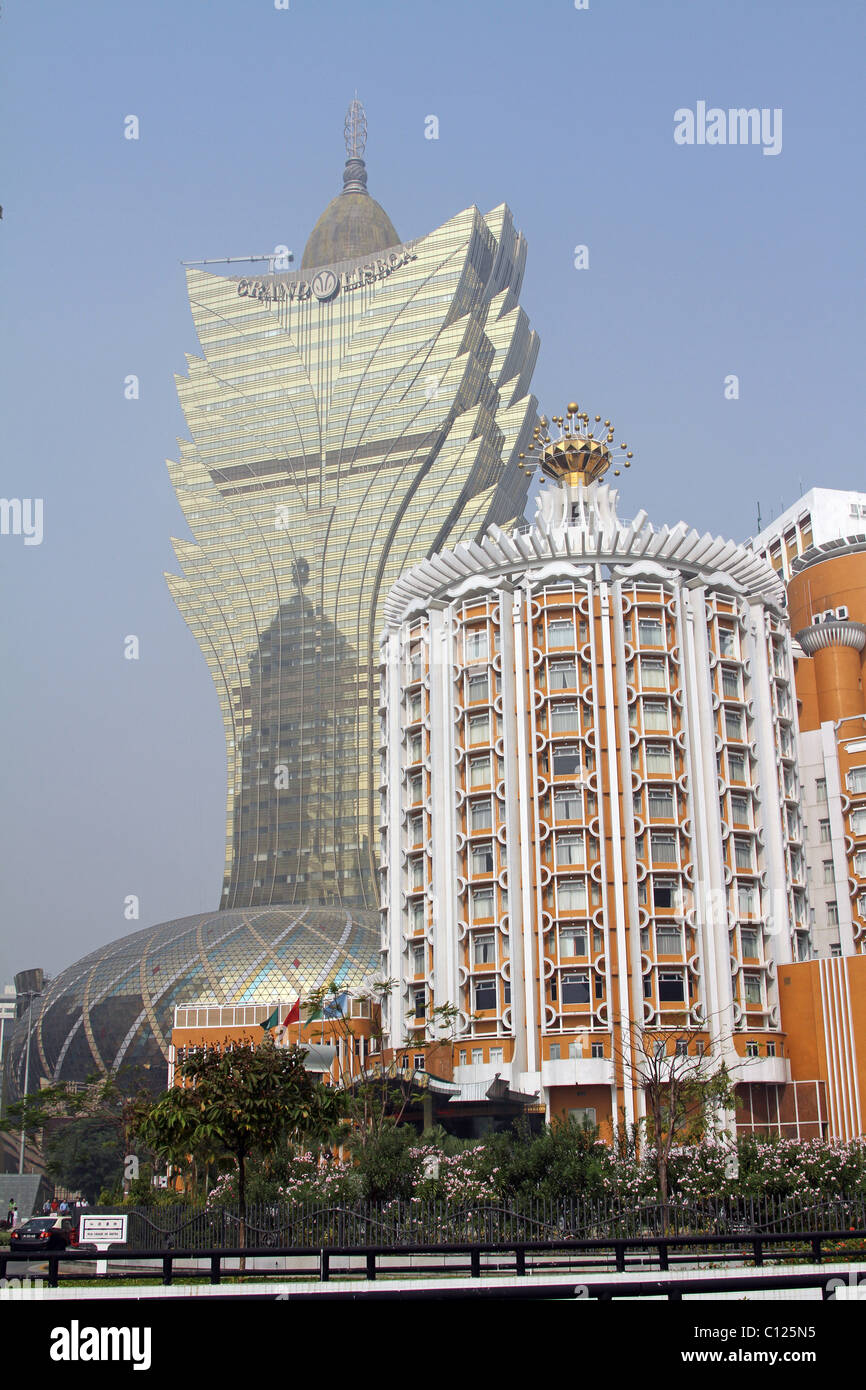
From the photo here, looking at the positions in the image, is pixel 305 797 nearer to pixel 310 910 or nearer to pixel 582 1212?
pixel 310 910

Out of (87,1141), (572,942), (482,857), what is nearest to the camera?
(572,942)

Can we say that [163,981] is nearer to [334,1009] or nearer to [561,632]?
[334,1009]

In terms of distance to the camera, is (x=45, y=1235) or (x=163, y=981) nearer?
(x=45, y=1235)

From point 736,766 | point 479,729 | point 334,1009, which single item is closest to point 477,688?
point 479,729

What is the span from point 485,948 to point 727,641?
23205 mm

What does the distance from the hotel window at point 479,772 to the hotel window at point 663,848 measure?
9.70m

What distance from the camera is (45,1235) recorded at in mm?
59969

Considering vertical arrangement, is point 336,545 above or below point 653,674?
above

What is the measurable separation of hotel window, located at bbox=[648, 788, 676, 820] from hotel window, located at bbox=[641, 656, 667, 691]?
6.08m

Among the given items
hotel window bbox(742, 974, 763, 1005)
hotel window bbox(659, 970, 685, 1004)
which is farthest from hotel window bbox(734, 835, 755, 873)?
hotel window bbox(659, 970, 685, 1004)

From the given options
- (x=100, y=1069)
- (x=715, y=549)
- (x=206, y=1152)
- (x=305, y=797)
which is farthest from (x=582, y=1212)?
(x=305, y=797)

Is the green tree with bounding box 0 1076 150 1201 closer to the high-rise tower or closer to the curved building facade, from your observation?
the curved building facade

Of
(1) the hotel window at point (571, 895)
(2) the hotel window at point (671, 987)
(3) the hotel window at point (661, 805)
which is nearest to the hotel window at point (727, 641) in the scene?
(3) the hotel window at point (661, 805)

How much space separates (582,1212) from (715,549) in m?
51.2
